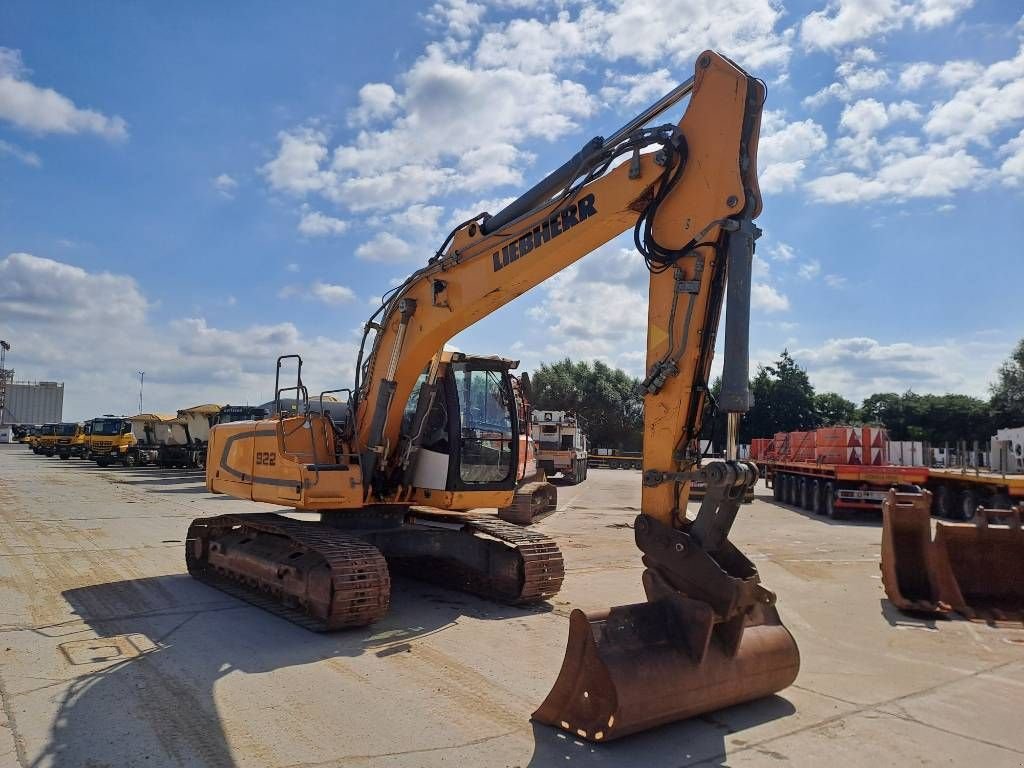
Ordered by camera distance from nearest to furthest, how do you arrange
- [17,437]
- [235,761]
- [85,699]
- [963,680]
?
[235,761]
[85,699]
[963,680]
[17,437]

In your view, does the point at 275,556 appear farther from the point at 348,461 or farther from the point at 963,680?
the point at 963,680

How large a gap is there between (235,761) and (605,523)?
1282cm

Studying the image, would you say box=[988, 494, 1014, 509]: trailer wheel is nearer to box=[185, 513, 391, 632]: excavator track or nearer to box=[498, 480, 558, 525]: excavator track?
box=[498, 480, 558, 525]: excavator track

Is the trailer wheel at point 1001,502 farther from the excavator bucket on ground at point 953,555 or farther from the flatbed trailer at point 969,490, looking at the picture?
the excavator bucket on ground at point 953,555

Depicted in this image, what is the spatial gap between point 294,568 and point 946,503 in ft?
54.5

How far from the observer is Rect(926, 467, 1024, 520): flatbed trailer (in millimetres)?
16797

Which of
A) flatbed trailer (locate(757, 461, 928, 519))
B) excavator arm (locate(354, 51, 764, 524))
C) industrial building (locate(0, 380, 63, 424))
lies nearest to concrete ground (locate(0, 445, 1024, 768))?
excavator arm (locate(354, 51, 764, 524))

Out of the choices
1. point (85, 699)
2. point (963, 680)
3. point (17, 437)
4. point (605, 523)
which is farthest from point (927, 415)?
point (17, 437)

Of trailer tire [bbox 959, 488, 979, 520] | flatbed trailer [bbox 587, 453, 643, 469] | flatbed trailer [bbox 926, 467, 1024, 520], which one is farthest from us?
flatbed trailer [bbox 587, 453, 643, 469]

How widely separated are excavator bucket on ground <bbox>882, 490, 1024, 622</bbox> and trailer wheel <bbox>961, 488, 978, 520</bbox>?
957cm

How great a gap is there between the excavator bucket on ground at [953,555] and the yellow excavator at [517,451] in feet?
13.7

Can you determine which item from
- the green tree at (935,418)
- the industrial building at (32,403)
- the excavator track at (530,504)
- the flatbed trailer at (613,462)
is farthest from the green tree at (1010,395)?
the industrial building at (32,403)

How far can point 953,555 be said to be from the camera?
9.30m

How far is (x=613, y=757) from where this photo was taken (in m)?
4.41
